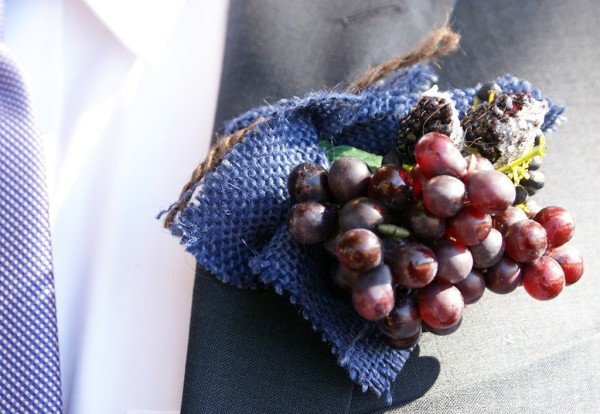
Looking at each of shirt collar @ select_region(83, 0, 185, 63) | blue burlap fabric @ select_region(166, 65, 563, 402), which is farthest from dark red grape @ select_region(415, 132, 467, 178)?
shirt collar @ select_region(83, 0, 185, 63)

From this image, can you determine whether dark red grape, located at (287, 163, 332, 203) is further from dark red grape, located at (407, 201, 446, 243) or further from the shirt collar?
the shirt collar

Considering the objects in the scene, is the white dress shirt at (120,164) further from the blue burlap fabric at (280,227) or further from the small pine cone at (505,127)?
the small pine cone at (505,127)

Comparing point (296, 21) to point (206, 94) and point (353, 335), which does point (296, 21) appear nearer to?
point (206, 94)

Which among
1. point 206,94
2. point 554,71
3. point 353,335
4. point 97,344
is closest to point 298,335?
point 353,335

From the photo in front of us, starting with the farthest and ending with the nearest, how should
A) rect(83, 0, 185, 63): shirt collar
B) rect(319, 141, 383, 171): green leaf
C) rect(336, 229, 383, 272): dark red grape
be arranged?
rect(83, 0, 185, 63): shirt collar
rect(319, 141, 383, 171): green leaf
rect(336, 229, 383, 272): dark red grape

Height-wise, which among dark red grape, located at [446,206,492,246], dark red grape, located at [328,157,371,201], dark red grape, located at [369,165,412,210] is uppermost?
dark red grape, located at [328,157,371,201]
